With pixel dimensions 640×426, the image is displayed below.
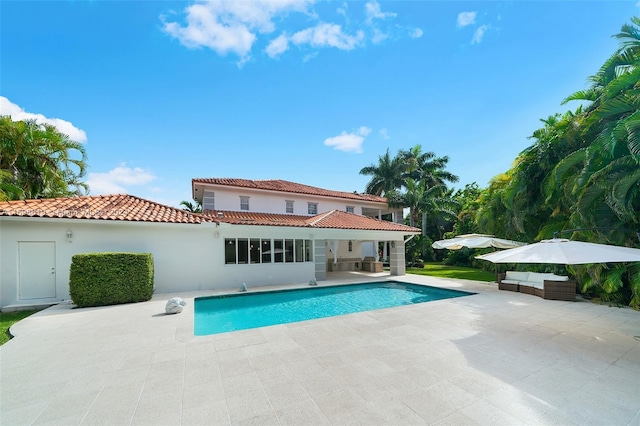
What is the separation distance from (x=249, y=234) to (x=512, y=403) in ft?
46.1

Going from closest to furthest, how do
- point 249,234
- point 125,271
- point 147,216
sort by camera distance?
point 125,271
point 147,216
point 249,234

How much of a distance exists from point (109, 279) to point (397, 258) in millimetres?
18150

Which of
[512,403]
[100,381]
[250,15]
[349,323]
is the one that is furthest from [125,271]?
[512,403]

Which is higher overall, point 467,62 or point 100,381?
point 467,62

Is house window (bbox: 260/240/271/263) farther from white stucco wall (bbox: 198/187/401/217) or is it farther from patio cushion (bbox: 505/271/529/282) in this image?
patio cushion (bbox: 505/271/529/282)

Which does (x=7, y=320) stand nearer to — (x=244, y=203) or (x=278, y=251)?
(x=278, y=251)

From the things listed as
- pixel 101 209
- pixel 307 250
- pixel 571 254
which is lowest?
pixel 307 250

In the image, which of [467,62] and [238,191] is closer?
[467,62]

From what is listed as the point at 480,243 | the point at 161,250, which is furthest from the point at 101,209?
the point at 480,243

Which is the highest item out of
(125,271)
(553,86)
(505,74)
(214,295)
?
(505,74)

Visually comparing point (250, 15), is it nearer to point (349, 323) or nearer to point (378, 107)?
point (378, 107)

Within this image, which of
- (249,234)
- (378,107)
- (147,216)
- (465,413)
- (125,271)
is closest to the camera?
(465,413)

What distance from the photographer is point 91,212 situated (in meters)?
12.2

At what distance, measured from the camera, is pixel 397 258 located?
20.9 metres
